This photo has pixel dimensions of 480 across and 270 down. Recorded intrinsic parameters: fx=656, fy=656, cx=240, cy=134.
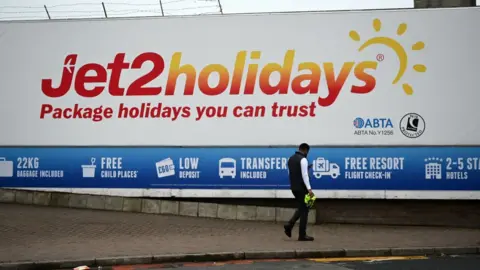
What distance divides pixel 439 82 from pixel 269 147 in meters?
4.10

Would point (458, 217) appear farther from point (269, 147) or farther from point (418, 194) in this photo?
point (269, 147)

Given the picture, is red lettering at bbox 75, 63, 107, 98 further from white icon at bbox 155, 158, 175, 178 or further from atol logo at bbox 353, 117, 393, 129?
atol logo at bbox 353, 117, 393, 129

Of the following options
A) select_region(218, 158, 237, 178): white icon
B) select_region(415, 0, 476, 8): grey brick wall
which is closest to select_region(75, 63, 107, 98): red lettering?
select_region(218, 158, 237, 178): white icon

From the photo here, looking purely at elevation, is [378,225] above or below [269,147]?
below

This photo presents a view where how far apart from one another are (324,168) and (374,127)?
1.46m

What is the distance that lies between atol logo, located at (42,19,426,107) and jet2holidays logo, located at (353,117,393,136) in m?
0.70

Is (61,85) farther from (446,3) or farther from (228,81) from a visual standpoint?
(446,3)

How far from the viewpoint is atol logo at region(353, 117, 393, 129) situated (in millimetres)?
14820

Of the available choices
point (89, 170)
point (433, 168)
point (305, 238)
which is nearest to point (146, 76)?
point (89, 170)

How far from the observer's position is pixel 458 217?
14766 mm

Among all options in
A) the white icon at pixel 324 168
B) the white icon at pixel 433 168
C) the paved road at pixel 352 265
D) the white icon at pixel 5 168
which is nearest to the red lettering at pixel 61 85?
the white icon at pixel 5 168

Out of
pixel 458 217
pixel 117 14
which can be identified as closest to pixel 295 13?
pixel 117 14

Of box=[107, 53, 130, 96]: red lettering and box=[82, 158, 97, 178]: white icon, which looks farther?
box=[107, 53, 130, 96]: red lettering

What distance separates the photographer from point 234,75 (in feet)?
50.1
